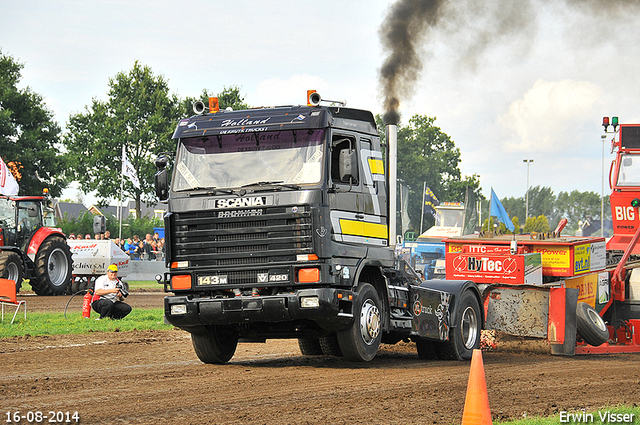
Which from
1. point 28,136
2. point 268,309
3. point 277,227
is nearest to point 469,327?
point 268,309

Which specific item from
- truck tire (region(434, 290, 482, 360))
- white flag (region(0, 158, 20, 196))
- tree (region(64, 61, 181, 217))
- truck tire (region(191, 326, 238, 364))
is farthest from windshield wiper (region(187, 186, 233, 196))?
tree (region(64, 61, 181, 217))

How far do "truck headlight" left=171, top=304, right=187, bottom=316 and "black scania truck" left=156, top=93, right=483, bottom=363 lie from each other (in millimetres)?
12

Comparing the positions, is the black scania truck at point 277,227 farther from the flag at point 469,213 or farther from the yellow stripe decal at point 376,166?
the flag at point 469,213

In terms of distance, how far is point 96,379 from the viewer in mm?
8688

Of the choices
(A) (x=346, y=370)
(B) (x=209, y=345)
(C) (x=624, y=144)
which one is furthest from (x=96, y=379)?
(C) (x=624, y=144)

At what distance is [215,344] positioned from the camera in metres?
10.5

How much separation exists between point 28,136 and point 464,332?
37.5 m

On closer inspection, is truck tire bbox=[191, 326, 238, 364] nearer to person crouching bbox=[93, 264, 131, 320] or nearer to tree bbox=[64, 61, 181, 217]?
person crouching bbox=[93, 264, 131, 320]

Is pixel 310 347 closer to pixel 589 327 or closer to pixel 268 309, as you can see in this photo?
pixel 268 309

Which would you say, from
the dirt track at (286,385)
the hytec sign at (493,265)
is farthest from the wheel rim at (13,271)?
the hytec sign at (493,265)

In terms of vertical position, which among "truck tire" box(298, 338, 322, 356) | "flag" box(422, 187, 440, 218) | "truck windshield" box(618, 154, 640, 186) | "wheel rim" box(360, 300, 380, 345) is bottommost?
"truck tire" box(298, 338, 322, 356)

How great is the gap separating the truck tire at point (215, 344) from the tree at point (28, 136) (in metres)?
34.9

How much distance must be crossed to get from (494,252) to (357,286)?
3439 mm

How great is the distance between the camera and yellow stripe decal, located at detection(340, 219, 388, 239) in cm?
966
